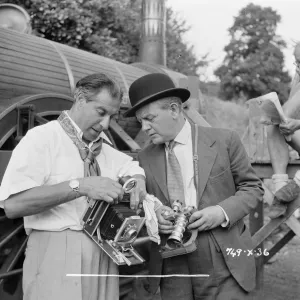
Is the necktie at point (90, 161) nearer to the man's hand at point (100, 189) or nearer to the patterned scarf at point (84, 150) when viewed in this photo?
the patterned scarf at point (84, 150)

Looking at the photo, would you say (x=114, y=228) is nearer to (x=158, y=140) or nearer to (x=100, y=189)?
(x=100, y=189)

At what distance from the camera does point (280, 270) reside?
604 centimetres

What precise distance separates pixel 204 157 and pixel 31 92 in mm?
1664

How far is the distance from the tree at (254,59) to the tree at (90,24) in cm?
1801

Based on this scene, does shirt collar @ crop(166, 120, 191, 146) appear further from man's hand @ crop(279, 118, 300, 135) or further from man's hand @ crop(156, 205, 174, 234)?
man's hand @ crop(279, 118, 300, 135)

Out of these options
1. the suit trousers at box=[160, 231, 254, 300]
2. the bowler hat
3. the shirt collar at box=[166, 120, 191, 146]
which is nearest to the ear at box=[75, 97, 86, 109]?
the bowler hat

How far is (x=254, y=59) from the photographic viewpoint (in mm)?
28797

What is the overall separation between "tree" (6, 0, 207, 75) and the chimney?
4.50ft

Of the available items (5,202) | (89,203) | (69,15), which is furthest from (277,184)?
(69,15)

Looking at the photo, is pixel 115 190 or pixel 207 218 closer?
pixel 115 190

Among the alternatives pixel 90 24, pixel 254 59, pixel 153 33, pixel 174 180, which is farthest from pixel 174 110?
pixel 254 59

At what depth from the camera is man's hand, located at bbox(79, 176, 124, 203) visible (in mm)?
1732

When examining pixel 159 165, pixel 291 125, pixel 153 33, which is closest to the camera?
pixel 159 165

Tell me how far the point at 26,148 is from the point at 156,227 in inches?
26.7
